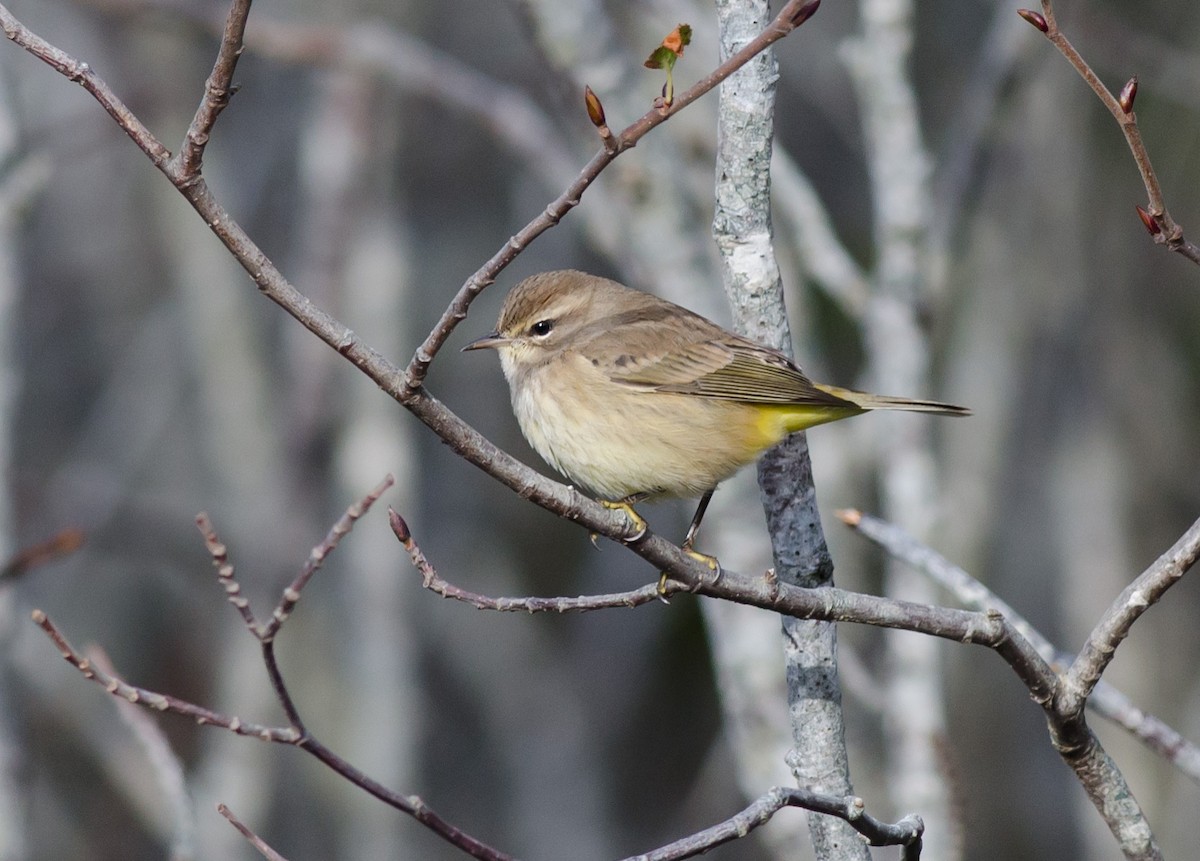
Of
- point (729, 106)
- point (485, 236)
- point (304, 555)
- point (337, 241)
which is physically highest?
point (485, 236)

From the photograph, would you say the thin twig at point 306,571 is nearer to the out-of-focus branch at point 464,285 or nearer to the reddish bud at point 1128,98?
the out-of-focus branch at point 464,285

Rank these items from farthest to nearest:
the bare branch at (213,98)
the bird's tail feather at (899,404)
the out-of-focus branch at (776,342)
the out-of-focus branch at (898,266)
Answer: the out-of-focus branch at (898,266) → the bird's tail feather at (899,404) → the out-of-focus branch at (776,342) → the bare branch at (213,98)

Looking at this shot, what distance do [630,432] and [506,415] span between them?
19.6 feet

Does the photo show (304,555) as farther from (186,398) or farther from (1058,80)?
(1058,80)

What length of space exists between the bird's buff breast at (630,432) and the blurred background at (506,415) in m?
1.56


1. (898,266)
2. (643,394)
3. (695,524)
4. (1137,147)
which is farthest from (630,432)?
(898,266)

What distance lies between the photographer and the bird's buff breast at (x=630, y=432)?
412 cm

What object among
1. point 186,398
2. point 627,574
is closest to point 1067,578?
point 627,574

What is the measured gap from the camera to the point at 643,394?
451 centimetres

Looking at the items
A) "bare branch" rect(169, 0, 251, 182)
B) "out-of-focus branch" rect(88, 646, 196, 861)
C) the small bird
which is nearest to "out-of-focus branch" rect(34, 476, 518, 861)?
A: "out-of-focus branch" rect(88, 646, 196, 861)

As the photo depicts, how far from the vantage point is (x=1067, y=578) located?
8352 mm

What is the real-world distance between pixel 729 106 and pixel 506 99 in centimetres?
431

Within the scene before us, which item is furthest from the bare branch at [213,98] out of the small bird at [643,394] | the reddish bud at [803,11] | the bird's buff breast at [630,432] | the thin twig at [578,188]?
the bird's buff breast at [630,432]

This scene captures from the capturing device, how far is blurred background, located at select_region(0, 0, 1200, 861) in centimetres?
664
